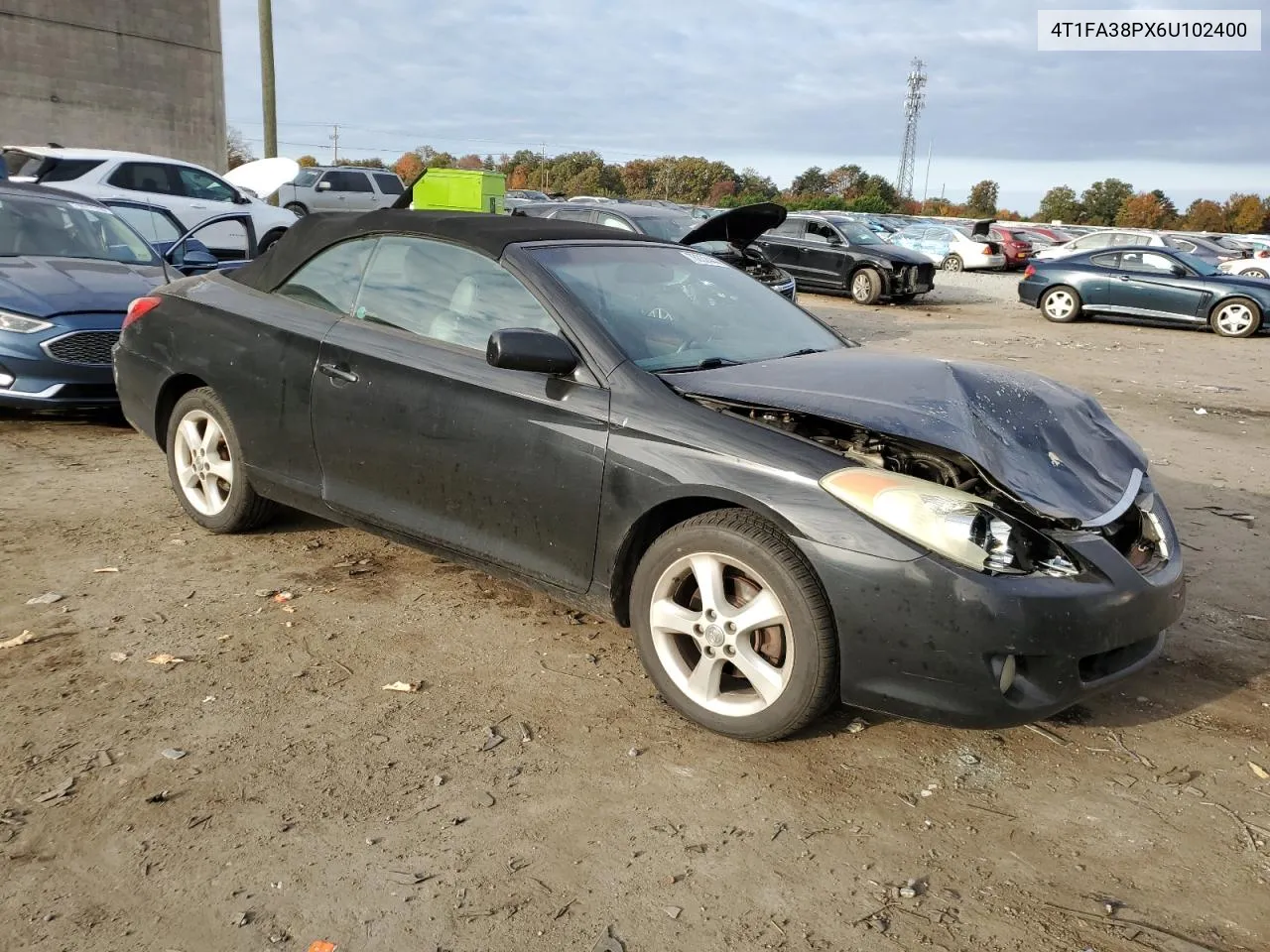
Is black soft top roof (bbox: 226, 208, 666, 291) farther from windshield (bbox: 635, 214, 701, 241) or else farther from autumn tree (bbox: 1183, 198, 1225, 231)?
autumn tree (bbox: 1183, 198, 1225, 231)

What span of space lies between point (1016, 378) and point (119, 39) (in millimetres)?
30838

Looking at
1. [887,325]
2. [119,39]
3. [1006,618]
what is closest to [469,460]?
[1006,618]

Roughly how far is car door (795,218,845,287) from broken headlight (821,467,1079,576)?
692 inches

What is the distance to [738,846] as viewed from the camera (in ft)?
9.36

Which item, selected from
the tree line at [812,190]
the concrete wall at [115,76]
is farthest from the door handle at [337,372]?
the tree line at [812,190]

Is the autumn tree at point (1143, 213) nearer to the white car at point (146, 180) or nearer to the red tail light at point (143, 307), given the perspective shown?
the white car at point (146, 180)

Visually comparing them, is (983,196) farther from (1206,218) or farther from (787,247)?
(787,247)

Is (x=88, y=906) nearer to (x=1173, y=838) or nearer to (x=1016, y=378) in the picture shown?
(x=1173, y=838)

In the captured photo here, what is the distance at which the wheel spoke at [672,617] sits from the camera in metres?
3.44

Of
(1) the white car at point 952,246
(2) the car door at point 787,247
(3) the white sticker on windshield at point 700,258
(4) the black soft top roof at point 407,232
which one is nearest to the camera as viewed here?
(4) the black soft top roof at point 407,232

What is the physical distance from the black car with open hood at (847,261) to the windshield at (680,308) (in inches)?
599

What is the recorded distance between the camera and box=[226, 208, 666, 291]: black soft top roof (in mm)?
4227

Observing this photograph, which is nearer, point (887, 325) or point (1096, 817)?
point (1096, 817)

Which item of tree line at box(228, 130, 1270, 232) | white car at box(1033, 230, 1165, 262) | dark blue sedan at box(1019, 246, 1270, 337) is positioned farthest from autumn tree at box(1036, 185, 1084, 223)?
dark blue sedan at box(1019, 246, 1270, 337)
